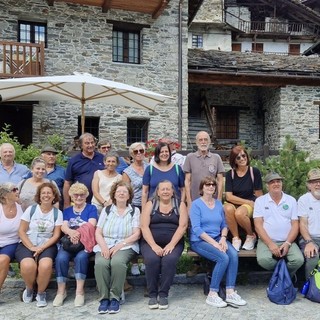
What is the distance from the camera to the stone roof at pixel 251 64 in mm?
14594

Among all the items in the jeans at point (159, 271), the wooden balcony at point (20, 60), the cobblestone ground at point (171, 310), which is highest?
the wooden balcony at point (20, 60)

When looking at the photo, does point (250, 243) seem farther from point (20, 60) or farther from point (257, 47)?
point (257, 47)

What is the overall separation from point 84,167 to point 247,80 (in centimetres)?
1151

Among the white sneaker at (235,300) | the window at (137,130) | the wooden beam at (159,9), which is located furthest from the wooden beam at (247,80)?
the white sneaker at (235,300)

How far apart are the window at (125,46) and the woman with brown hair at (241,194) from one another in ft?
32.4

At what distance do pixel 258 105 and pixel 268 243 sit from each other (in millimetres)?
13729

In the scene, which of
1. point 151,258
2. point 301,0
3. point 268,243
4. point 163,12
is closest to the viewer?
point 151,258

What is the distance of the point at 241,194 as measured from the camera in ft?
15.3

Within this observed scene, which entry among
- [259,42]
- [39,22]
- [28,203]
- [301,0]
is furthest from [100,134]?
[301,0]

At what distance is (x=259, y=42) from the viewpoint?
2625 cm

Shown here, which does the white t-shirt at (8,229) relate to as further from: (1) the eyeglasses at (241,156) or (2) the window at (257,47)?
(2) the window at (257,47)

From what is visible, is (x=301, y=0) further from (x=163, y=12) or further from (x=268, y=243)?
(x=268, y=243)

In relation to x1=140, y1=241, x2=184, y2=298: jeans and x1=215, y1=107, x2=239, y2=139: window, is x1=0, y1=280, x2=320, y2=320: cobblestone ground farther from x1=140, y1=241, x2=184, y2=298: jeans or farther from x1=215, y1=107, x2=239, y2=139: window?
x1=215, y1=107, x2=239, y2=139: window

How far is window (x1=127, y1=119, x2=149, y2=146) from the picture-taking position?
1381 cm
